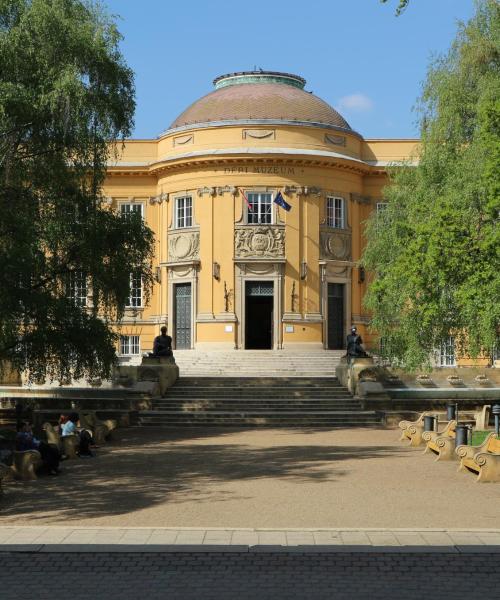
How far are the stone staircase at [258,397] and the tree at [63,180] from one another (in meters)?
4.67

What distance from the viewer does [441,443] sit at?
1741 cm

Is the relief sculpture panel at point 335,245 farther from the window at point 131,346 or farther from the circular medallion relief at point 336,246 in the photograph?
the window at point 131,346

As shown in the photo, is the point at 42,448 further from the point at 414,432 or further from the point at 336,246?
the point at 336,246

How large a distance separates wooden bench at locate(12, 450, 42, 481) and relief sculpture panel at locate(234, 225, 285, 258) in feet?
80.4

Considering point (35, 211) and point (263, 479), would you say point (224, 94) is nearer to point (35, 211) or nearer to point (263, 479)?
point (35, 211)

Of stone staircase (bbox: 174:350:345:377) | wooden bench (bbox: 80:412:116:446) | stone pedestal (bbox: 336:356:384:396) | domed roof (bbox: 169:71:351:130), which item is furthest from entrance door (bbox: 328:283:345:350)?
wooden bench (bbox: 80:412:116:446)

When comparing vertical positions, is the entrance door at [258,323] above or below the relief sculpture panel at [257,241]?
below

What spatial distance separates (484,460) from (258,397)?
14.7 meters

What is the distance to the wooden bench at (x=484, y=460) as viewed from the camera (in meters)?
14.3

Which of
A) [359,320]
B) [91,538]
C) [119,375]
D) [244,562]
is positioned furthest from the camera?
[359,320]

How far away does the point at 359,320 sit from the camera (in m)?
40.9

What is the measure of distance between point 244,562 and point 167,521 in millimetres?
2432

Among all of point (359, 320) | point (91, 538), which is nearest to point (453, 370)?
point (359, 320)

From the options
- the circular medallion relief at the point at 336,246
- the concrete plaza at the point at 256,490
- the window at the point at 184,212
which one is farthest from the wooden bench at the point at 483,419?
the window at the point at 184,212
